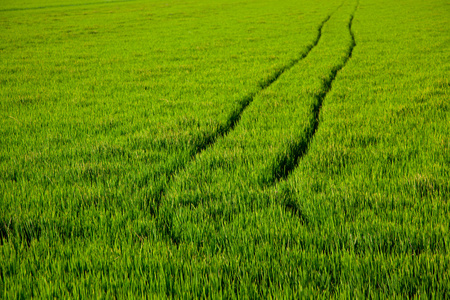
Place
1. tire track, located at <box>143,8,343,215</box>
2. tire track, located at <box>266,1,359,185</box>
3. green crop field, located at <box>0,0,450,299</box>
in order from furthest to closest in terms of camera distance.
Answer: tire track, located at <box>266,1,359,185</box> < tire track, located at <box>143,8,343,215</box> < green crop field, located at <box>0,0,450,299</box>

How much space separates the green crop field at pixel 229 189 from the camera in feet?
5.63

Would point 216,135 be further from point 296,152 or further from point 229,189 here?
point 229,189

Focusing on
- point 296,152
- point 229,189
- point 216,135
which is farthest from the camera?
point 216,135

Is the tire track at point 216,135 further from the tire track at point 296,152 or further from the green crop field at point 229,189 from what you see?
the tire track at point 296,152

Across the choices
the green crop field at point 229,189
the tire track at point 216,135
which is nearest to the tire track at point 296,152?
the green crop field at point 229,189

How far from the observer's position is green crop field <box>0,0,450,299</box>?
1.72 meters

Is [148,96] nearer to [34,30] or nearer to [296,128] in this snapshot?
[296,128]

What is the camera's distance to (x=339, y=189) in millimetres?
2623

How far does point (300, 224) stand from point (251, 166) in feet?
3.32

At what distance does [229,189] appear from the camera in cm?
270

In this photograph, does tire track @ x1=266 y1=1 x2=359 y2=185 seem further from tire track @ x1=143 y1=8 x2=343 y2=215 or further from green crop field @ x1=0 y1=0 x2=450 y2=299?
tire track @ x1=143 y1=8 x2=343 y2=215

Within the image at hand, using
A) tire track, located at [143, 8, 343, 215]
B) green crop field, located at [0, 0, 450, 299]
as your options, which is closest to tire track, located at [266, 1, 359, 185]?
green crop field, located at [0, 0, 450, 299]

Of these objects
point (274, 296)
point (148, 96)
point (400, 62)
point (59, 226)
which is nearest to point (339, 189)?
point (274, 296)

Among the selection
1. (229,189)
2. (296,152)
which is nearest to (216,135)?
(296,152)
